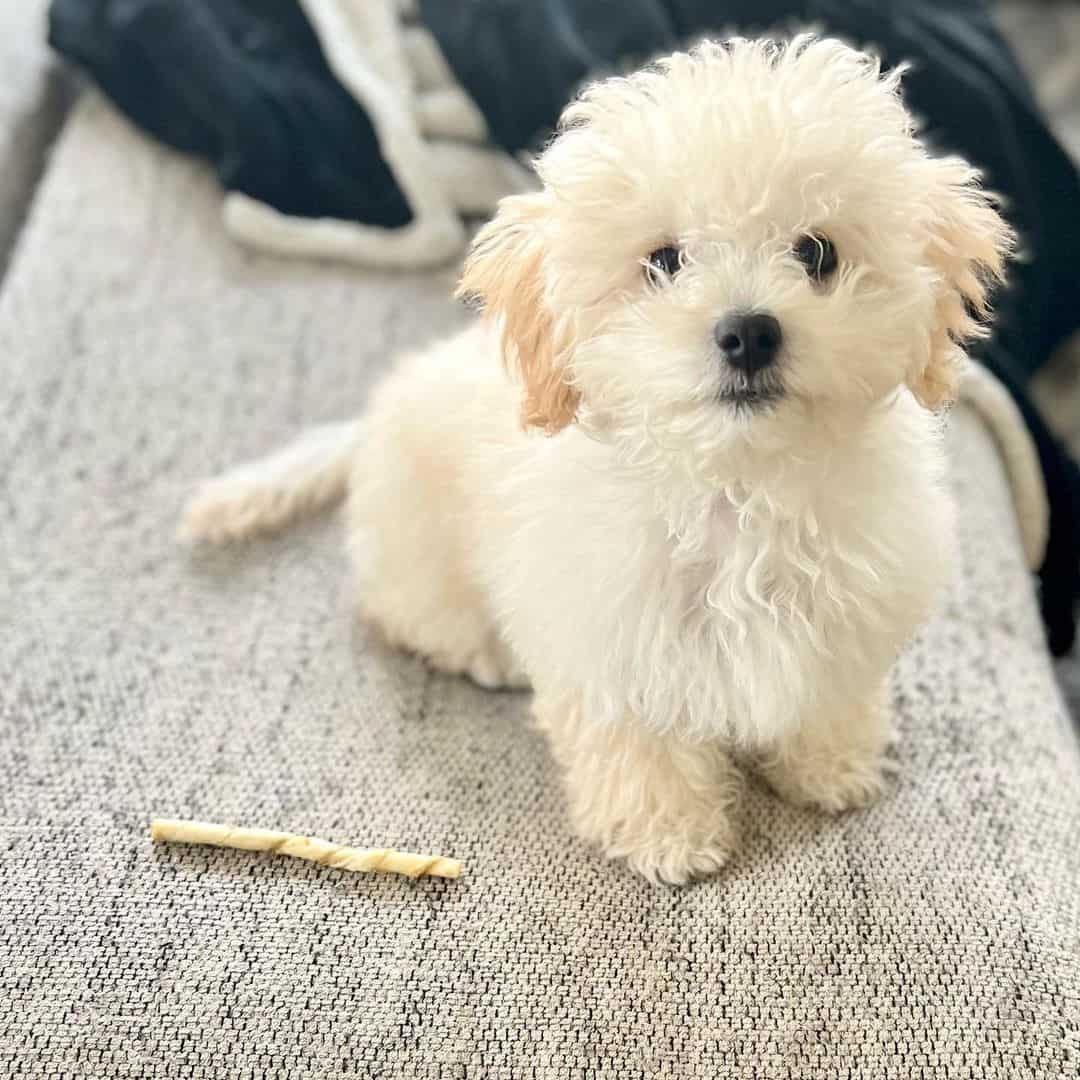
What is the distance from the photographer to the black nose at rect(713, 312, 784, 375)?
2.90ft

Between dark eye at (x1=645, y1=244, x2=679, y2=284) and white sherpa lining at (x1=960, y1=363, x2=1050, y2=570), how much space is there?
2.63 feet

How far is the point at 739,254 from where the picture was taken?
3.05ft

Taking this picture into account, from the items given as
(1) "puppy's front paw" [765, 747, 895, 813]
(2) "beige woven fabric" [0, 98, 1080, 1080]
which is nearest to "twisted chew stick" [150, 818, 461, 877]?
(2) "beige woven fabric" [0, 98, 1080, 1080]

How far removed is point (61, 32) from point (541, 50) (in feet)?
2.55

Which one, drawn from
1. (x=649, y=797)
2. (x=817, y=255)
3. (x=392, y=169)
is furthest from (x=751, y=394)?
(x=392, y=169)

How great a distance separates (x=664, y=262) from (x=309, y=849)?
64 centimetres

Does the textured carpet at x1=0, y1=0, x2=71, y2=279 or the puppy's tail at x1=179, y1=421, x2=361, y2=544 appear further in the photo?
the textured carpet at x1=0, y1=0, x2=71, y2=279

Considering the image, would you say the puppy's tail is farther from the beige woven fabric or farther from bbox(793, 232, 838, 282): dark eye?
bbox(793, 232, 838, 282): dark eye

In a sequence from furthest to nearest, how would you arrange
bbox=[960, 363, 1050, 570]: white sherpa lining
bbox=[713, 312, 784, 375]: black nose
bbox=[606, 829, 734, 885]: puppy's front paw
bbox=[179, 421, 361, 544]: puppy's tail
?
bbox=[960, 363, 1050, 570]: white sherpa lining, bbox=[179, 421, 361, 544]: puppy's tail, bbox=[606, 829, 734, 885]: puppy's front paw, bbox=[713, 312, 784, 375]: black nose

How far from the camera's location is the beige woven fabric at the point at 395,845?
1.03 meters

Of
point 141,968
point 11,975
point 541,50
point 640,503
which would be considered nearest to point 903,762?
point 640,503

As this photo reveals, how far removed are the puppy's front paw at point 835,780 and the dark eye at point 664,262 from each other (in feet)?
1.71

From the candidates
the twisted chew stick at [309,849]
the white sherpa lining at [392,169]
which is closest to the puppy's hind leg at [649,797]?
the twisted chew stick at [309,849]

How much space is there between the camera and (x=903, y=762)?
1247 millimetres
